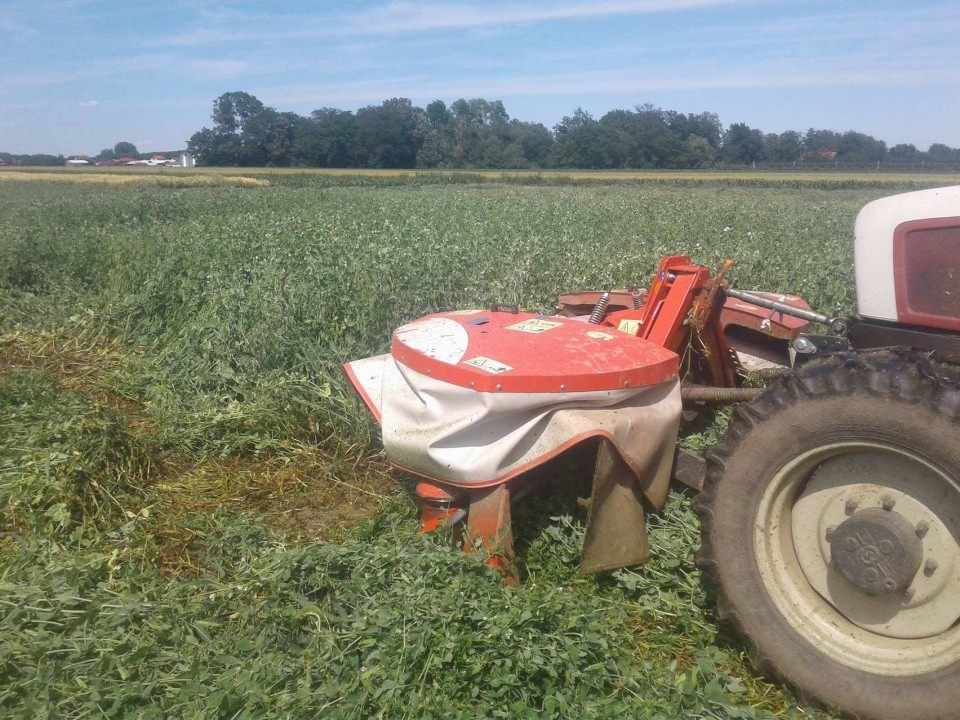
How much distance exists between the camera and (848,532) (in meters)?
2.59

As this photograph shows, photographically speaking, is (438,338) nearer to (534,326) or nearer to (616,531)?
(534,326)

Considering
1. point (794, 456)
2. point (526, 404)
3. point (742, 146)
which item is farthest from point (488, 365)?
point (742, 146)

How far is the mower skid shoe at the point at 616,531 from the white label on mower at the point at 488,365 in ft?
1.98

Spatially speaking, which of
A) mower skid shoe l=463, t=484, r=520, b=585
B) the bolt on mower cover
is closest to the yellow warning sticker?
the bolt on mower cover

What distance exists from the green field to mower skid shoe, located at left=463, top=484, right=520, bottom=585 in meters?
0.13

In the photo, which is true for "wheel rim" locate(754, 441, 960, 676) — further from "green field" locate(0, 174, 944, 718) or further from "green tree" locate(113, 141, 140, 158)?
"green tree" locate(113, 141, 140, 158)

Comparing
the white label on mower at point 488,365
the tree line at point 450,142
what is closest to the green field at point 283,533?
the white label on mower at point 488,365

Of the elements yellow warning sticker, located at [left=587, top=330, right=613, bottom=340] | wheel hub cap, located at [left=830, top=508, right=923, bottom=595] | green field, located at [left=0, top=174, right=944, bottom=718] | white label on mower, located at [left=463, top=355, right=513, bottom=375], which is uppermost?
yellow warning sticker, located at [left=587, top=330, right=613, bottom=340]

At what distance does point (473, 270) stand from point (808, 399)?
14.5ft

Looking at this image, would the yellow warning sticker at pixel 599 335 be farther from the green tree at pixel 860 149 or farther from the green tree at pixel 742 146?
the green tree at pixel 742 146

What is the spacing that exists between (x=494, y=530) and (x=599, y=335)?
101 cm

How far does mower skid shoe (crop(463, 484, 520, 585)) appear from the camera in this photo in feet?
10.7

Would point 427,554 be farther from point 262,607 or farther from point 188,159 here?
point 188,159

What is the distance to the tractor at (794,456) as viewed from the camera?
2471mm
